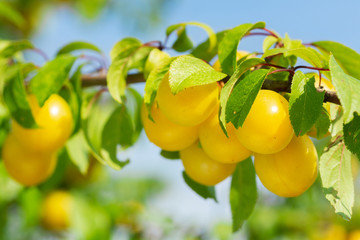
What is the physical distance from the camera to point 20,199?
143cm

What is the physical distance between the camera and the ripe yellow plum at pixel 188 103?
0.58 metres

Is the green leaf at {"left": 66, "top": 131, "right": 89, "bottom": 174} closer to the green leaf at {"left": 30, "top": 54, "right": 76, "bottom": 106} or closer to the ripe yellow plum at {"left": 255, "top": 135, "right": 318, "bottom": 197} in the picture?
the green leaf at {"left": 30, "top": 54, "right": 76, "bottom": 106}

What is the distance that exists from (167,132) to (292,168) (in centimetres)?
18

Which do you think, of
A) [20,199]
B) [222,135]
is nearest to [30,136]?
[222,135]

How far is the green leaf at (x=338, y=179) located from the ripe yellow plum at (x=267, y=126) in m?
0.07

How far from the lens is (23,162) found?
910mm

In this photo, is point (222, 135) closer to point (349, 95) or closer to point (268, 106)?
point (268, 106)

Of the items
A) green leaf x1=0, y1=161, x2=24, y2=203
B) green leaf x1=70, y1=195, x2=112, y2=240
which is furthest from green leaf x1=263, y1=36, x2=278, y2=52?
green leaf x1=0, y1=161, x2=24, y2=203

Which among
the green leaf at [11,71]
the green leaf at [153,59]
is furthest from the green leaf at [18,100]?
the green leaf at [153,59]

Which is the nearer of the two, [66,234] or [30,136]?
[30,136]

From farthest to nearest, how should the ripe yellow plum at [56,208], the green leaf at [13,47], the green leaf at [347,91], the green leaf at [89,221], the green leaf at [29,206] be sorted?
1. the ripe yellow plum at [56,208]
2. the green leaf at [29,206]
3. the green leaf at [89,221]
4. the green leaf at [13,47]
5. the green leaf at [347,91]

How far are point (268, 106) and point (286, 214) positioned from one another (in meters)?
1.20

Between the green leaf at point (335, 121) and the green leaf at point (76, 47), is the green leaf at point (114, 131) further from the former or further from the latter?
the green leaf at point (335, 121)

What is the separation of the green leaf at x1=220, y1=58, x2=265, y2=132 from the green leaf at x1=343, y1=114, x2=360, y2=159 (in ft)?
0.44
